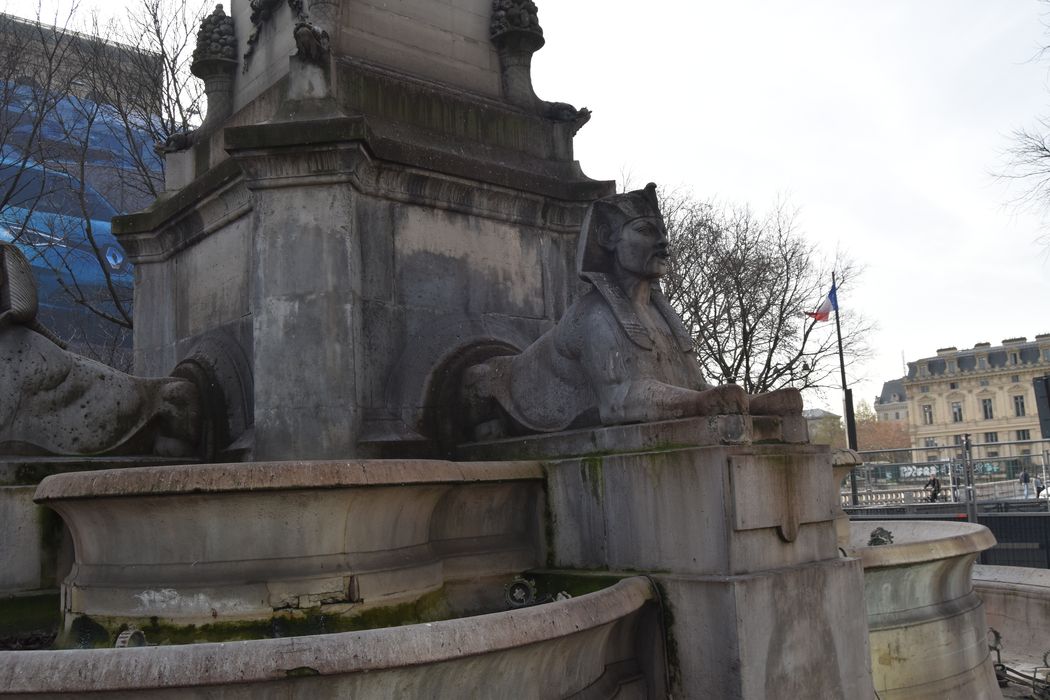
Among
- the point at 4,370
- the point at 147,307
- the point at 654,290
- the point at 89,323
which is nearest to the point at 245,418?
the point at 4,370

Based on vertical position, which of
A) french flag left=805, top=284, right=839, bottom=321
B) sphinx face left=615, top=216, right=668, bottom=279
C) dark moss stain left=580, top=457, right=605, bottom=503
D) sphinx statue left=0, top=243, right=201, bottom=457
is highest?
french flag left=805, top=284, right=839, bottom=321

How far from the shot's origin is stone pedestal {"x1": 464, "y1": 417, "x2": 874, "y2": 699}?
4.65 metres

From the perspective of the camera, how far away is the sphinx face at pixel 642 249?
5.96m

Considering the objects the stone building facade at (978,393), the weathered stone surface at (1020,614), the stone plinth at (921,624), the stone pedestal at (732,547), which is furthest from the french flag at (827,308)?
the stone building facade at (978,393)

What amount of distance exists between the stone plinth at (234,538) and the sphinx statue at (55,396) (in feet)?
4.94

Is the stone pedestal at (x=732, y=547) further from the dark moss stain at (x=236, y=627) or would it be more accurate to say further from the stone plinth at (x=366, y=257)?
the stone plinth at (x=366, y=257)

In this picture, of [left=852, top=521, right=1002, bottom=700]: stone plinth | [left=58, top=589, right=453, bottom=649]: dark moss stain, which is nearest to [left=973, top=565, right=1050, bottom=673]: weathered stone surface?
[left=852, top=521, right=1002, bottom=700]: stone plinth

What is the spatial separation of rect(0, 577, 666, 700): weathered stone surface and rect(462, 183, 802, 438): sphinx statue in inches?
68.4

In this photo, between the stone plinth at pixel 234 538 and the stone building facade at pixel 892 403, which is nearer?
the stone plinth at pixel 234 538

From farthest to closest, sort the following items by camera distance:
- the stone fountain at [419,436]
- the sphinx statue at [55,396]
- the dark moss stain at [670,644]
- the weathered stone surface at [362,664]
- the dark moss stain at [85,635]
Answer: the sphinx statue at [55,396]
the dark moss stain at [670,644]
the dark moss stain at [85,635]
the stone fountain at [419,436]
the weathered stone surface at [362,664]

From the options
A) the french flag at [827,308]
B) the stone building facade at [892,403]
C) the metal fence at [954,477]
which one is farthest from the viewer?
the stone building facade at [892,403]

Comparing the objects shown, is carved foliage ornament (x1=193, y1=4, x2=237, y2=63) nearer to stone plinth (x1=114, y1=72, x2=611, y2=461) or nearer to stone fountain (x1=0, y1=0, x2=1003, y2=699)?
stone fountain (x1=0, y1=0, x2=1003, y2=699)

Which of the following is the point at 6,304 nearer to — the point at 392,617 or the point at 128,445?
the point at 128,445

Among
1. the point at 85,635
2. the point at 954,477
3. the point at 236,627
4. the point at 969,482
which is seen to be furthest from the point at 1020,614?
the point at 954,477
